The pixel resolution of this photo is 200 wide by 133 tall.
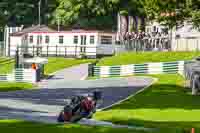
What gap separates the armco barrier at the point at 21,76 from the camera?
54219mm

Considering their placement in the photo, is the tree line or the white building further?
the white building

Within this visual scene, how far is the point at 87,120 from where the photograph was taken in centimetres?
2477

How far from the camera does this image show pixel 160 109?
30750mm

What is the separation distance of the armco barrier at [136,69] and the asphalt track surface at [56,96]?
2780 millimetres

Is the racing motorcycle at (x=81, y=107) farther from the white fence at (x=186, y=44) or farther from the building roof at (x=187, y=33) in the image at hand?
the building roof at (x=187, y=33)

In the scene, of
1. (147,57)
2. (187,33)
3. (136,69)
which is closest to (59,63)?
(147,57)

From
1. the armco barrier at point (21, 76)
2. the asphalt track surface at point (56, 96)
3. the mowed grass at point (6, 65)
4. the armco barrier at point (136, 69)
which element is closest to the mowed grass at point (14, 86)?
the armco barrier at point (21, 76)

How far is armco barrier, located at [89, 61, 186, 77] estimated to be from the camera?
52.4 meters

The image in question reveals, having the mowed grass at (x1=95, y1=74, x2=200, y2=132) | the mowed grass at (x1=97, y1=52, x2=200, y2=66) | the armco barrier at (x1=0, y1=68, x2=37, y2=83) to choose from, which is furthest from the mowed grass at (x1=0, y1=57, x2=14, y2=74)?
the mowed grass at (x1=95, y1=74, x2=200, y2=132)

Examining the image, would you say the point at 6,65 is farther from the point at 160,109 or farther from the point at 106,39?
the point at 160,109

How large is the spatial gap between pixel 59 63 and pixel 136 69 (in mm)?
14397

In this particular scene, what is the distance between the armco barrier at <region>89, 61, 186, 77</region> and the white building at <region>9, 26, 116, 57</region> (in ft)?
59.8

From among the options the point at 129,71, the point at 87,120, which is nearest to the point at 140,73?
the point at 129,71

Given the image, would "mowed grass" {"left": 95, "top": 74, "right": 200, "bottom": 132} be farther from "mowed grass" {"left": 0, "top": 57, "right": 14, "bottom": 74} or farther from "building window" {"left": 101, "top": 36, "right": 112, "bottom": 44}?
"building window" {"left": 101, "top": 36, "right": 112, "bottom": 44}
